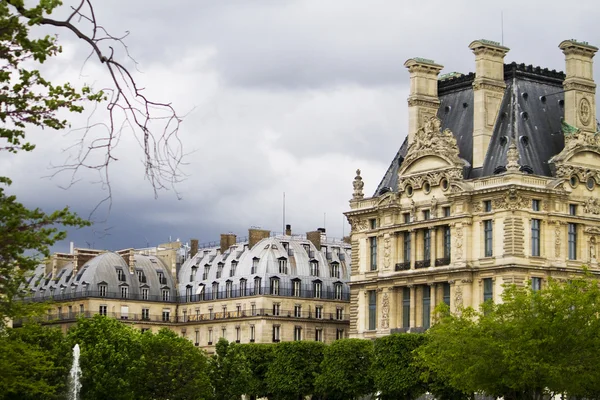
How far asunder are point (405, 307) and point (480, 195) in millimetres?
10128

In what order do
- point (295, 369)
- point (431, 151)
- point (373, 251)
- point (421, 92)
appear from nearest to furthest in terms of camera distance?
point (295, 369), point (431, 151), point (421, 92), point (373, 251)

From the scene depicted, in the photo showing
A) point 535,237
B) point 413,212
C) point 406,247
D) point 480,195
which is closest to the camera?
point 535,237

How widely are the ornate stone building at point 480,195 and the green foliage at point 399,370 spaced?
24.3 ft

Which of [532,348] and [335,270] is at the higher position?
[335,270]

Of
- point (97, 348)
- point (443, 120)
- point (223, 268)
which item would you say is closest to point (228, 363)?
point (97, 348)

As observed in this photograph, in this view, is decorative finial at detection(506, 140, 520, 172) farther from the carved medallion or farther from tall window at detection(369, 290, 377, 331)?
tall window at detection(369, 290, 377, 331)

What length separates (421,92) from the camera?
97062mm

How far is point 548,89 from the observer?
95000mm

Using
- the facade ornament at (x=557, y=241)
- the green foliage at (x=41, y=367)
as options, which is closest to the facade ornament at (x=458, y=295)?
the facade ornament at (x=557, y=241)

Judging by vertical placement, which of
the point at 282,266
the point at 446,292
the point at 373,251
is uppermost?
the point at 282,266

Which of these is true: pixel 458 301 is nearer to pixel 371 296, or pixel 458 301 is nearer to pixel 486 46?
pixel 371 296

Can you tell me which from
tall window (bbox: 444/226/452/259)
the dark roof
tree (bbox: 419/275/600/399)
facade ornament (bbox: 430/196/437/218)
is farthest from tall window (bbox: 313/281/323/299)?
tree (bbox: 419/275/600/399)

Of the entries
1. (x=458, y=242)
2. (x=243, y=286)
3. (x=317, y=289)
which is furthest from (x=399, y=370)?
(x=243, y=286)

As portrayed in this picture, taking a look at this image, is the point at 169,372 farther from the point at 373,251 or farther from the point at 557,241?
the point at 557,241
